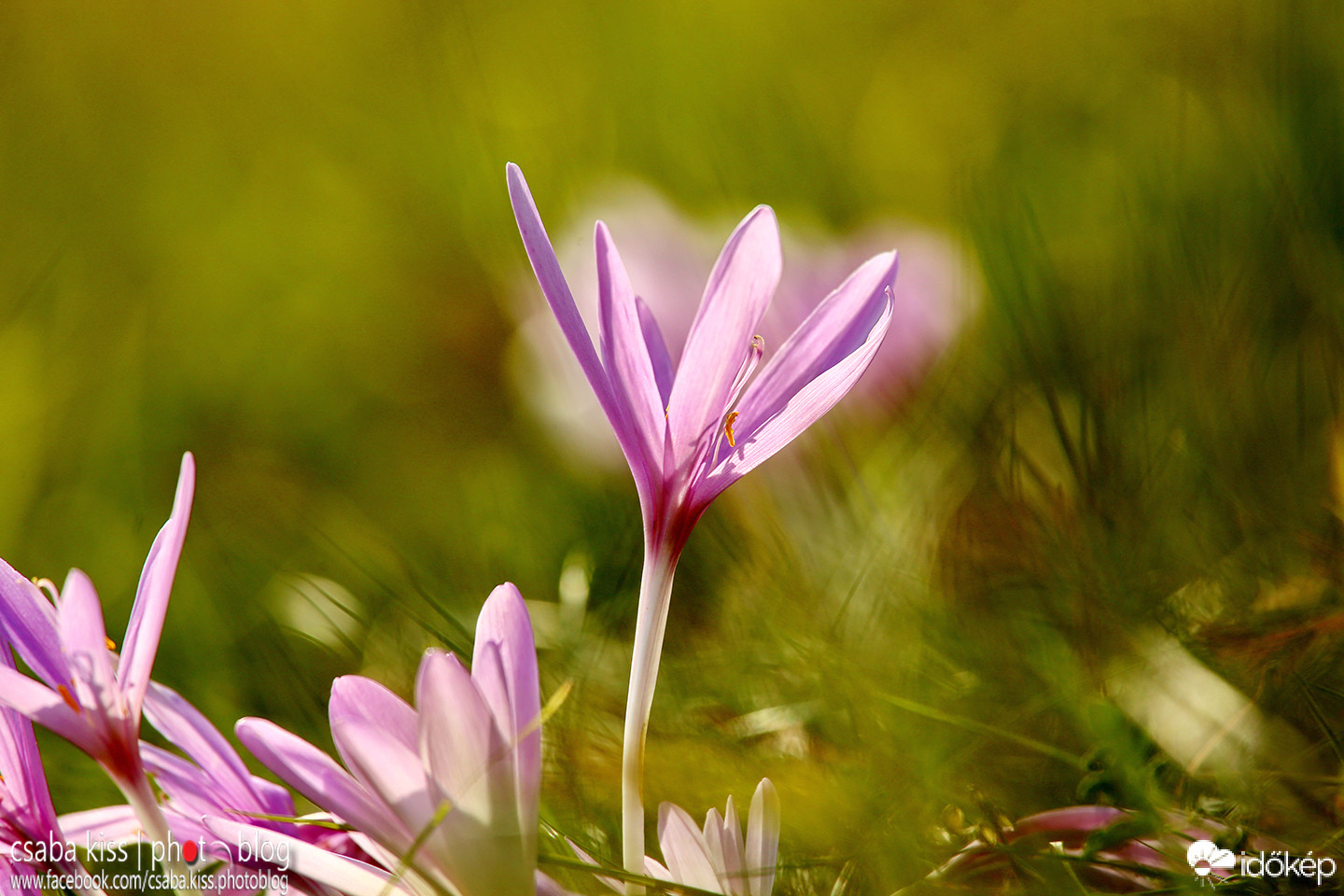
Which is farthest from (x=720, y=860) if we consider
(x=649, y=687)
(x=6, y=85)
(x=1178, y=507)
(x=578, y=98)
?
(x=6, y=85)

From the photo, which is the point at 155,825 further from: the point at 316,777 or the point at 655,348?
the point at 655,348

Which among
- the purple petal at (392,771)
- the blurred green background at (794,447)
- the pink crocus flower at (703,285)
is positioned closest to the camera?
the purple petal at (392,771)

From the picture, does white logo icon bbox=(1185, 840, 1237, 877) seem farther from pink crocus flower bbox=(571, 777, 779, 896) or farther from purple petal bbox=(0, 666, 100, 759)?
purple petal bbox=(0, 666, 100, 759)

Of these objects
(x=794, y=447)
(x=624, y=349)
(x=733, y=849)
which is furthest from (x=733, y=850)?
(x=794, y=447)

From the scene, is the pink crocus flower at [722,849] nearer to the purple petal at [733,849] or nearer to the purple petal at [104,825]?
the purple petal at [733,849]

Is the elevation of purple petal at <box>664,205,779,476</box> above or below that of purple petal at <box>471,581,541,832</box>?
above

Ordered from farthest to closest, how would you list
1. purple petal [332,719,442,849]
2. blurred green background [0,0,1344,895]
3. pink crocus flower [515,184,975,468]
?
1. pink crocus flower [515,184,975,468]
2. blurred green background [0,0,1344,895]
3. purple petal [332,719,442,849]

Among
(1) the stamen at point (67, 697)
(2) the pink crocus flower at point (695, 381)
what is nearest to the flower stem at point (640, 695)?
(2) the pink crocus flower at point (695, 381)

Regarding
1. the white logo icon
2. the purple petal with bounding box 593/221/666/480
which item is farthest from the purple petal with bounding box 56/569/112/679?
the white logo icon

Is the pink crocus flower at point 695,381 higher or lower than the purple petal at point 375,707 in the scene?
higher
